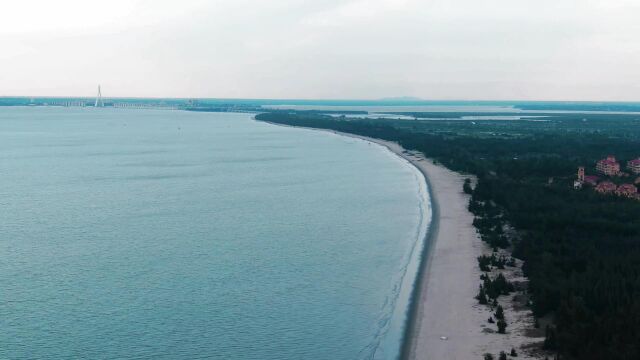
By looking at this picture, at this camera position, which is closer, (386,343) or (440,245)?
(386,343)

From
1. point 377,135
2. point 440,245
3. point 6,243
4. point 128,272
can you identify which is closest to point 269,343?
point 128,272

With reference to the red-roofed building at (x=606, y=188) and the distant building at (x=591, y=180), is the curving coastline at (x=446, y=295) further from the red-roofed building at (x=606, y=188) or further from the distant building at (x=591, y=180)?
the distant building at (x=591, y=180)

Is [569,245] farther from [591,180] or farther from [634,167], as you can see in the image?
[634,167]

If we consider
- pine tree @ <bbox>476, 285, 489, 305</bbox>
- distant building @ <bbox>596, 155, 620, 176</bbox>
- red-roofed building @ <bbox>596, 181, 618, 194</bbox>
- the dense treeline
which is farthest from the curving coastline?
distant building @ <bbox>596, 155, 620, 176</bbox>

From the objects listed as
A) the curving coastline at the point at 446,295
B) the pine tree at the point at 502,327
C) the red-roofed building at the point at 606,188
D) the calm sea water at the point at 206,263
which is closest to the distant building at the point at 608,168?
the red-roofed building at the point at 606,188

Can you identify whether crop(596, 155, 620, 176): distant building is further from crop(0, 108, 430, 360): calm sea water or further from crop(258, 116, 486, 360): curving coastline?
crop(258, 116, 486, 360): curving coastline

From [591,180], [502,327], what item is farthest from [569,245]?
[591,180]

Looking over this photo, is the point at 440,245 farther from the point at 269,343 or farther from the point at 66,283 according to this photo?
the point at 66,283
